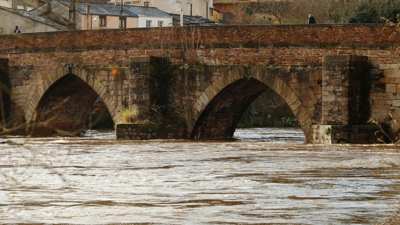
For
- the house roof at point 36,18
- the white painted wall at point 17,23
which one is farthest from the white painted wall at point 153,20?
the white painted wall at point 17,23

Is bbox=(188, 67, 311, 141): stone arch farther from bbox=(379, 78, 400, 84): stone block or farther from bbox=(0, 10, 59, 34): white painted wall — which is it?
bbox=(0, 10, 59, 34): white painted wall

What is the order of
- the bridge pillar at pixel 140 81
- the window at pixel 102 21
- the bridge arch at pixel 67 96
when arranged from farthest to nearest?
the window at pixel 102 21, the bridge arch at pixel 67 96, the bridge pillar at pixel 140 81

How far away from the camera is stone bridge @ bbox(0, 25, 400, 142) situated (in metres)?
28.0

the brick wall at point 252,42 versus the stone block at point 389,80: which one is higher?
the brick wall at point 252,42

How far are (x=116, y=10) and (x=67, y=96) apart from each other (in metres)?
22.8

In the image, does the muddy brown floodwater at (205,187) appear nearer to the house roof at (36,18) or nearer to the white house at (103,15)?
the house roof at (36,18)

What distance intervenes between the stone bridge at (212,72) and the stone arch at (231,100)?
1.3 inches

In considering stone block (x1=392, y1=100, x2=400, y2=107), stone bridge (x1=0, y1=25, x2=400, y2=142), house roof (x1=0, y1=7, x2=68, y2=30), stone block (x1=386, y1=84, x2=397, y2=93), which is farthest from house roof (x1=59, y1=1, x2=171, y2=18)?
stone block (x1=392, y1=100, x2=400, y2=107)

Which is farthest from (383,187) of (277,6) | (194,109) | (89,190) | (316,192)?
(277,6)

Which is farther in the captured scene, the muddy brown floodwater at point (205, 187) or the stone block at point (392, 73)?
the stone block at point (392, 73)

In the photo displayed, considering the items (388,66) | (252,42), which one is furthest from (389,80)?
(252,42)

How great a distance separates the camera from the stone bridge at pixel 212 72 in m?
28.0

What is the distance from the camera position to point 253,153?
24.9 meters

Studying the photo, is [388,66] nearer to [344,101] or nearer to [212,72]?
[344,101]
